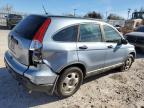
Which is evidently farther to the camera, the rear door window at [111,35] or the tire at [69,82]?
the rear door window at [111,35]

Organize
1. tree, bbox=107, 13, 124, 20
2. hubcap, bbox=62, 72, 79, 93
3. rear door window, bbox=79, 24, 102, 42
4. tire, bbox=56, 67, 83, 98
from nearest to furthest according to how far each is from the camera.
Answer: tire, bbox=56, 67, 83, 98
hubcap, bbox=62, 72, 79, 93
rear door window, bbox=79, 24, 102, 42
tree, bbox=107, 13, 124, 20

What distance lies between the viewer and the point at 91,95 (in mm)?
4832

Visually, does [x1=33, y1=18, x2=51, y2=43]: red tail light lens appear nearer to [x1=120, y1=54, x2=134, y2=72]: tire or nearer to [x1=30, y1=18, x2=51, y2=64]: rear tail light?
[x1=30, y1=18, x2=51, y2=64]: rear tail light

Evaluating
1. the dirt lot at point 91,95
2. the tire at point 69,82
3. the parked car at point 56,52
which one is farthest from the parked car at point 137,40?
the tire at point 69,82

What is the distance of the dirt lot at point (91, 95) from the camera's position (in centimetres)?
430

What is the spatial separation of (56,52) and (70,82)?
911 millimetres

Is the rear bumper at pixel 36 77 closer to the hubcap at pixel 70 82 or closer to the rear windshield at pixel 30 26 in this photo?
the hubcap at pixel 70 82

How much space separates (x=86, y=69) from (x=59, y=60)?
1.00 metres

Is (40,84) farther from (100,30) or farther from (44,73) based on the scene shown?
(100,30)

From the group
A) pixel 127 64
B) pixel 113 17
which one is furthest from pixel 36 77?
pixel 113 17

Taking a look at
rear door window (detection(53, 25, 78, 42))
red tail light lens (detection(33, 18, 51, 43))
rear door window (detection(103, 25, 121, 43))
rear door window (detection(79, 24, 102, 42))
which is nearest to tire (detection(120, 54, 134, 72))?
rear door window (detection(103, 25, 121, 43))

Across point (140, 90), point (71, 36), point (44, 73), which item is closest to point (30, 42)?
point (44, 73)

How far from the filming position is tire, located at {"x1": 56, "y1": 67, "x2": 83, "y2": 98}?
13.9 feet

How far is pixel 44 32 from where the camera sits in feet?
12.6
